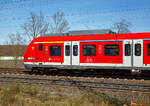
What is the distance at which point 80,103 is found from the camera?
6.52m

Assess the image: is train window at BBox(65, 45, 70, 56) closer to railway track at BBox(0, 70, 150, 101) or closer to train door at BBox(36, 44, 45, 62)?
train door at BBox(36, 44, 45, 62)

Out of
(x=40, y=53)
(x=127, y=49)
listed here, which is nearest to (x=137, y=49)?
(x=127, y=49)

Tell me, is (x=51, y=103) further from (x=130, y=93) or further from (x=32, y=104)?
(x=130, y=93)

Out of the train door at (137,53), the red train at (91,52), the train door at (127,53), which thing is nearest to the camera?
the train door at (137,53)

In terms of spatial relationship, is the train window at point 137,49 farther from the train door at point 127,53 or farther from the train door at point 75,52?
the train door at point 75,52

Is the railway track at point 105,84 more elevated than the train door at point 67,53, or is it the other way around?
the train door at point 67,53

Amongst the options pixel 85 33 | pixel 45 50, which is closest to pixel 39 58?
A: pixel 45 50

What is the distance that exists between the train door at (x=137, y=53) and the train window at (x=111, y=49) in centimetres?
128

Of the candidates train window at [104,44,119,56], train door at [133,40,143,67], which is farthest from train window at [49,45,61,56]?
train door at [133,40,143,67]

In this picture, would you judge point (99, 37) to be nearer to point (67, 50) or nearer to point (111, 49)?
point (111, 49)

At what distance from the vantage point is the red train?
1273cm

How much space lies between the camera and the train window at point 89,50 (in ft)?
45.6

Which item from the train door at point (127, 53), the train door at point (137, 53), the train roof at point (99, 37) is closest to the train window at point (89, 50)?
the train roof at point (99, 37)

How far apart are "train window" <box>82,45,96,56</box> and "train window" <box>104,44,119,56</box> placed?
3.10ft
